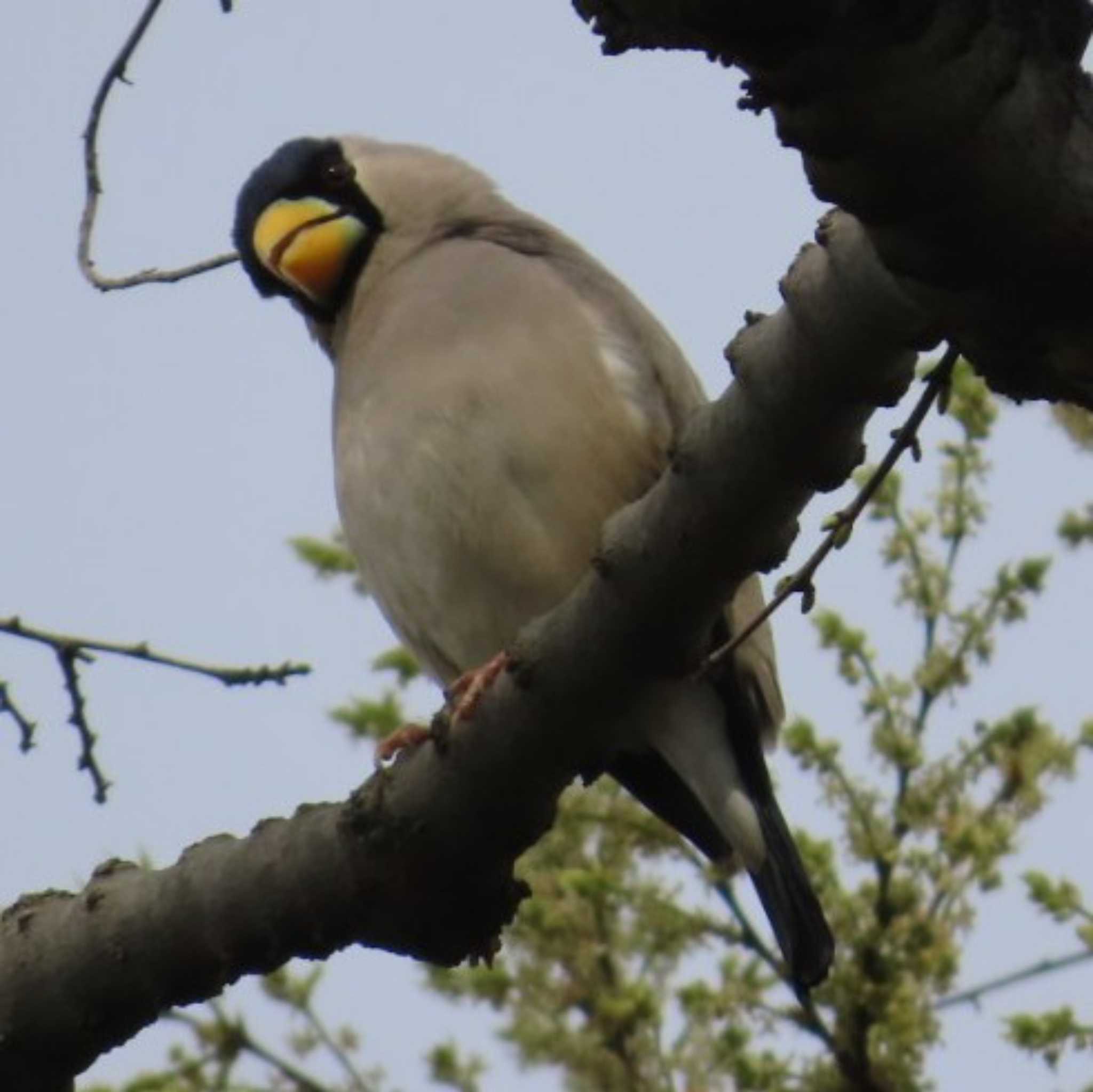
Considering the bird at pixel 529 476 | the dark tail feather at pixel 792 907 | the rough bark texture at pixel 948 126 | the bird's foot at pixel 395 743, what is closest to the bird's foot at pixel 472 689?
the bird's foot at pixel 395 743

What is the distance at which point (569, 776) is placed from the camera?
13.2 feet

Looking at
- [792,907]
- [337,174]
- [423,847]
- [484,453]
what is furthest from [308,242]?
[423,847]

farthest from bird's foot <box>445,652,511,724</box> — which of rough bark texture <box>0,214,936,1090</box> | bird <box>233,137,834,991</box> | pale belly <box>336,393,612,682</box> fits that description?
pale belly <box>336,393,612,682</box>

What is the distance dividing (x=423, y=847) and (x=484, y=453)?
1.41m

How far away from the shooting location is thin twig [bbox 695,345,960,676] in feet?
9.77

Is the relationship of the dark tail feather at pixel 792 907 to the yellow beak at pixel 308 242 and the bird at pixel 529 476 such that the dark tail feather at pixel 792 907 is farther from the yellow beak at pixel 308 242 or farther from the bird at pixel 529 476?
the yellow beak at pixel 308 242

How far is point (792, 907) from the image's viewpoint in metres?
5.58

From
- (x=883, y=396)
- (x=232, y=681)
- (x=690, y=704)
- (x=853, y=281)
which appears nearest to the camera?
(x=853, y=281)

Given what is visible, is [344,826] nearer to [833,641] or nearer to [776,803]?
[776,803]

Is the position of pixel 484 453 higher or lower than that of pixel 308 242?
lower

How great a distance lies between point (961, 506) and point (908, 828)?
81cm

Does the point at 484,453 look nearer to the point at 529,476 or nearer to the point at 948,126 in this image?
the point at 529,476

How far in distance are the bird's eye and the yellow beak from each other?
0.09 m

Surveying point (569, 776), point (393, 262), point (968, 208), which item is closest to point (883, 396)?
point (968, 208)
